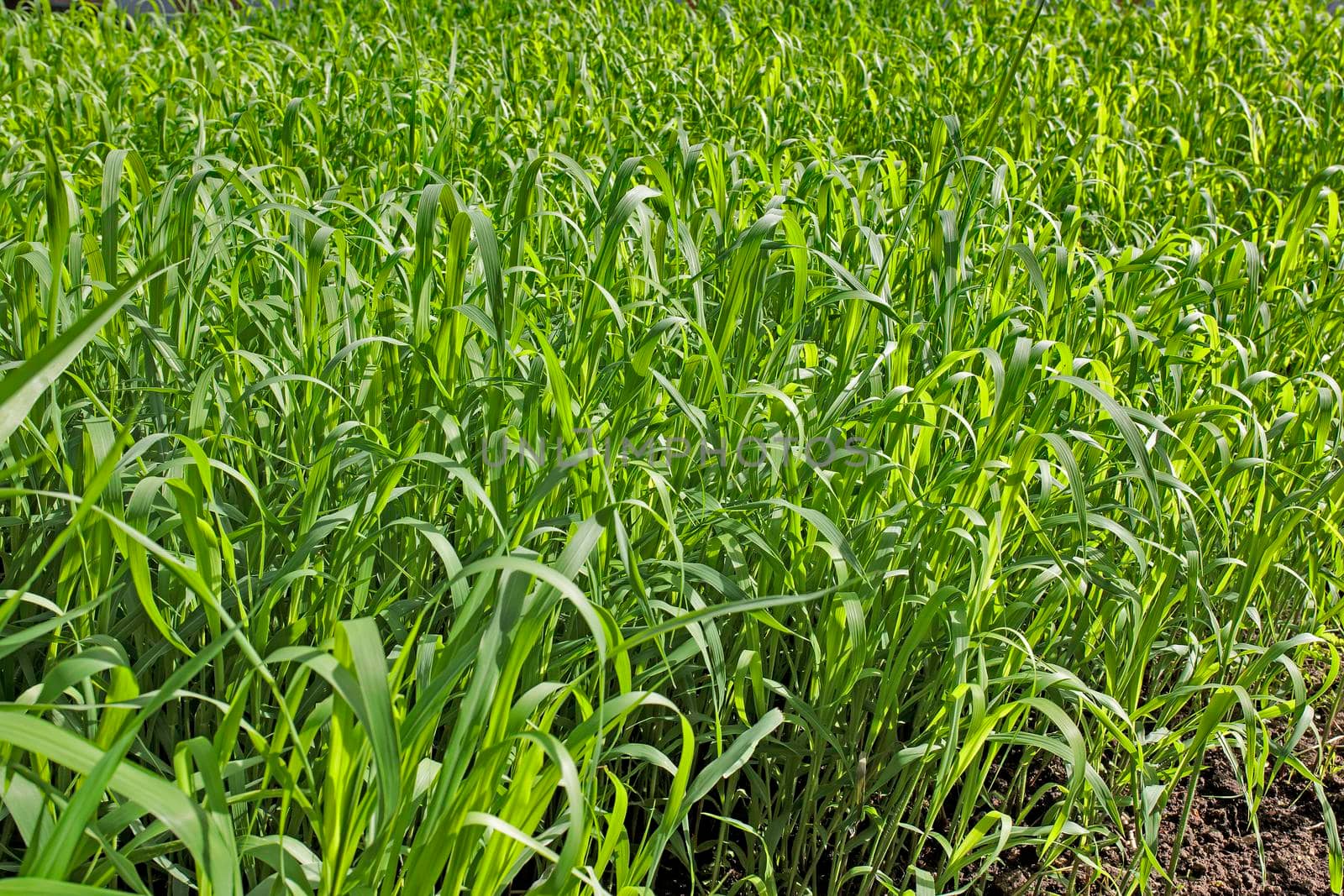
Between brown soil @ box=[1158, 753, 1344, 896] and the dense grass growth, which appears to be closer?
the dense grass growth

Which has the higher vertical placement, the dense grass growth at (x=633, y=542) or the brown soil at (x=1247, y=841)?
the dense grass growth at (x=633, y=542)

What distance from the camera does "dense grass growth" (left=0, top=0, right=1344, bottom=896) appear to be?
91 centimetres

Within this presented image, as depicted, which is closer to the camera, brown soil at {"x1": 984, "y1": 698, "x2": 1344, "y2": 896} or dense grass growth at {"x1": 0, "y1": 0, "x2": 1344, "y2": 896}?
dense grass growth at {"x1": 0, "y1": 0, "x2": 1344, "y2": 896}

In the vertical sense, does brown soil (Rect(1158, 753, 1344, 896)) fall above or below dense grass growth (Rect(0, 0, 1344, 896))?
below

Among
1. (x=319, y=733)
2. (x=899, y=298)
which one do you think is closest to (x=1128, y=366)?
(x=899, y=298)

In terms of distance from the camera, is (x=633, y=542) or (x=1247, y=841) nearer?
(x=633, y=542)

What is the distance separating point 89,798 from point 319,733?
1.77ft

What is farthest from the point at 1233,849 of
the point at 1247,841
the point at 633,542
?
the point at 633,542

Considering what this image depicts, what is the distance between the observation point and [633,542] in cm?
140

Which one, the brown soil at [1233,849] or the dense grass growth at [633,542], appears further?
the brown soil at [1233,849]

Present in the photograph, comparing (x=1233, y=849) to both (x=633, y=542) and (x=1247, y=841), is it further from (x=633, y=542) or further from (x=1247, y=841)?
(x=633, y=542)

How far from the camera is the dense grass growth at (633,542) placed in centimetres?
91

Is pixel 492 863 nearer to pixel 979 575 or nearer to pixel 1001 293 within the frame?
pixel 979 575

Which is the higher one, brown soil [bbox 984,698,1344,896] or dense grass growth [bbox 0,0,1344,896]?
dense grass growth [bbox 0,0,1344,896]
